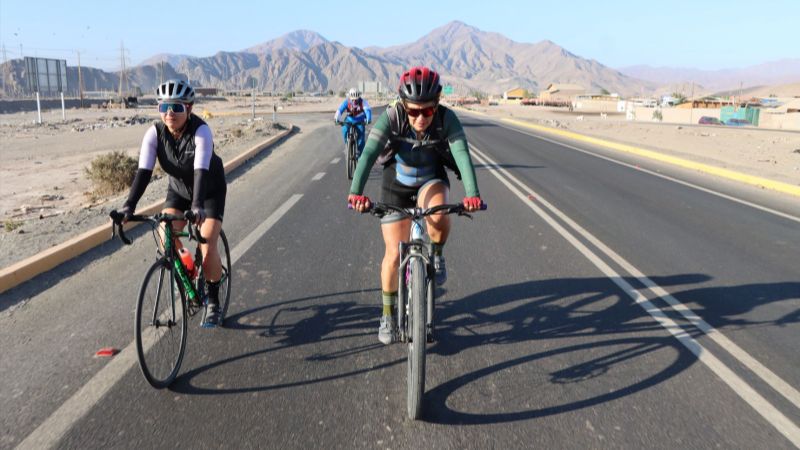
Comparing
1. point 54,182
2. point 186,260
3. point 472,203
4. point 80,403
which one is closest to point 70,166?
point 54,182

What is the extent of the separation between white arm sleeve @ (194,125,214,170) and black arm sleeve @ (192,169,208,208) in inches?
1.5

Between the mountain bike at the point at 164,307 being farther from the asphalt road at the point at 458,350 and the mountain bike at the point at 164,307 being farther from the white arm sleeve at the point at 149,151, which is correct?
the white arm sleeve at the point at 149,151

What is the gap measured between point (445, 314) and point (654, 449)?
7.13 feet

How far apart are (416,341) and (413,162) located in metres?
1.34

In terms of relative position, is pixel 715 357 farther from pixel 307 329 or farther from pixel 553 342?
pixel 307 329

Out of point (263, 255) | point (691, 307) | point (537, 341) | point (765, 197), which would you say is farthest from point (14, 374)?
point (765, 197)

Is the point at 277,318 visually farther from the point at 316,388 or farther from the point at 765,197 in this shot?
the point at 765,197

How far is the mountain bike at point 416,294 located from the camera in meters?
3.33

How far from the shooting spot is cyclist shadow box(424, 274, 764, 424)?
367 centimetres

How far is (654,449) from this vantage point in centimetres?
320

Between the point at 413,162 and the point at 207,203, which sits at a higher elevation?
the point at 413,162

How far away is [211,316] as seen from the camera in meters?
4.62

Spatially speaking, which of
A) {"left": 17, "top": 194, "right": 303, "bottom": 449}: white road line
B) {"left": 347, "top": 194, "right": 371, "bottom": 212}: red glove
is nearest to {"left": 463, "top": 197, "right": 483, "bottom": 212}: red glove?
{"left": 347, "top": 194, "right": 371, "bottom": 212}: red glove

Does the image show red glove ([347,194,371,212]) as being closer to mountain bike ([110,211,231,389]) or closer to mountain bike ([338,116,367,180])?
mountain bike ([110,211,231,389])
